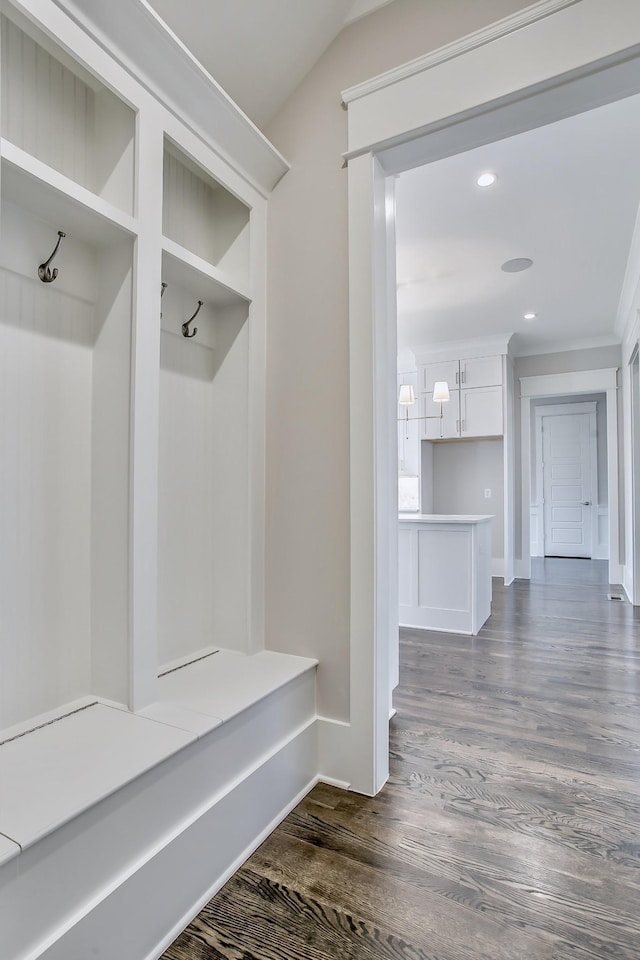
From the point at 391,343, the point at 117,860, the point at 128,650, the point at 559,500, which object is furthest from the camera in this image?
the point at 559,500

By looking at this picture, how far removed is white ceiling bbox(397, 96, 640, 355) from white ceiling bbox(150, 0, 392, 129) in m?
1.11

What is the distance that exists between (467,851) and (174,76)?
8.14 feet

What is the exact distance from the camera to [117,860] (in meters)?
1.12

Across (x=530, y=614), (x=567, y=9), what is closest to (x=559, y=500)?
(x=530, y=614)

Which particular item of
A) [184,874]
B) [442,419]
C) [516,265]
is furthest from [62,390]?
[442,419]

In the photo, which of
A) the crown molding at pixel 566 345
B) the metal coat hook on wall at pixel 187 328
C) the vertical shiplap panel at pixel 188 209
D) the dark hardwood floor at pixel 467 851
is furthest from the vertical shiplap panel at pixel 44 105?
the crown molding at pixel 566 345

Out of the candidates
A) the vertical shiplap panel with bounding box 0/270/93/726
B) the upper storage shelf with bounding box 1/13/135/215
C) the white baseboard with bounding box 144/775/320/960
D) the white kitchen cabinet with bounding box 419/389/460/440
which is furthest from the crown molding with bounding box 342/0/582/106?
the white kitchen cabinet with bounding box 419/389/460/440

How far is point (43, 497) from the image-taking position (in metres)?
1.51

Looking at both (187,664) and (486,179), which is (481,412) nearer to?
(486,179)

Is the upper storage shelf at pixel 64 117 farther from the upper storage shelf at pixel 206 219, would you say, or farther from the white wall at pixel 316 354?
the white wall at pixel 316 354

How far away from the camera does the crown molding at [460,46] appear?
1576 mm

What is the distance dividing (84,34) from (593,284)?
4.52m

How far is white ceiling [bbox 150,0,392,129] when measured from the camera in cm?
173

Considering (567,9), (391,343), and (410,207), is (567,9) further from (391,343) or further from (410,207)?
(410,207)
